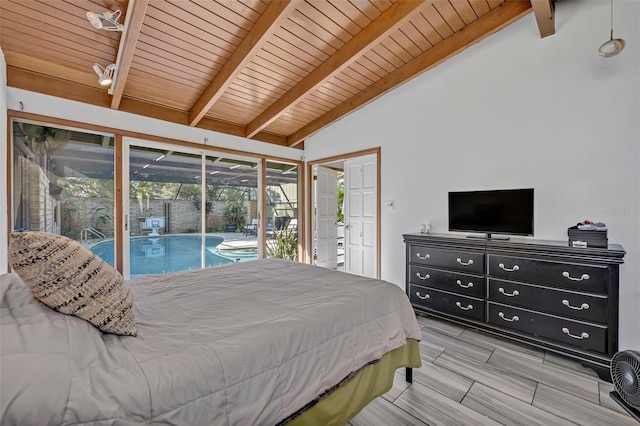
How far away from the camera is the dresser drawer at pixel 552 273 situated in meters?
2.11

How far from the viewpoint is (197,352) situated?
99cm

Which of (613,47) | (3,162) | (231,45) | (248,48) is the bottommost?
(3,162)

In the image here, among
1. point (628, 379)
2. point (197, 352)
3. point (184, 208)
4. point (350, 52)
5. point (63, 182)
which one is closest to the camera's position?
point (197, 352)

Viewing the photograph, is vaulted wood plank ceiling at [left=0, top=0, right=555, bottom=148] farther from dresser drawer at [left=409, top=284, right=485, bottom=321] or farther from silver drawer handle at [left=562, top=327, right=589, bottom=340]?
silver drawer handle at [left=562, top=327, right=589, bottom=340]

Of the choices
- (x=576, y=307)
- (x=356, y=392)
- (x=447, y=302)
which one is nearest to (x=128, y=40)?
(x=356, y=392)

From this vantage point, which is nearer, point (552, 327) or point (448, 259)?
point (552, 327)

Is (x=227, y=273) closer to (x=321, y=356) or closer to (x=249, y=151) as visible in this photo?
(x=321, y=356)

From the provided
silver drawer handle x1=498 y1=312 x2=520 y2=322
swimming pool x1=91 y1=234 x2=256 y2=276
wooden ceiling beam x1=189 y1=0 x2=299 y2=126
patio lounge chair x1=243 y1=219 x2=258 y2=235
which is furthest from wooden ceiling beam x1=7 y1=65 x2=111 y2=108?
silver drawer handle x1=498 y1=312 x2=520 y2=322

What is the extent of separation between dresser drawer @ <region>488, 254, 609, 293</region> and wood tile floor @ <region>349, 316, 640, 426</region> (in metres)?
0.65

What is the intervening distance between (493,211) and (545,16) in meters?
1.84

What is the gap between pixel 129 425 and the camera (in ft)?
2.46

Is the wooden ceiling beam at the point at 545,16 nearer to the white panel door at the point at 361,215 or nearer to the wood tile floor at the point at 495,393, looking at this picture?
the white panel door at the point at 361,215

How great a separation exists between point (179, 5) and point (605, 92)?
3.73m

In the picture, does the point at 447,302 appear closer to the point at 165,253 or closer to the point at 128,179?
the point at 165,253
